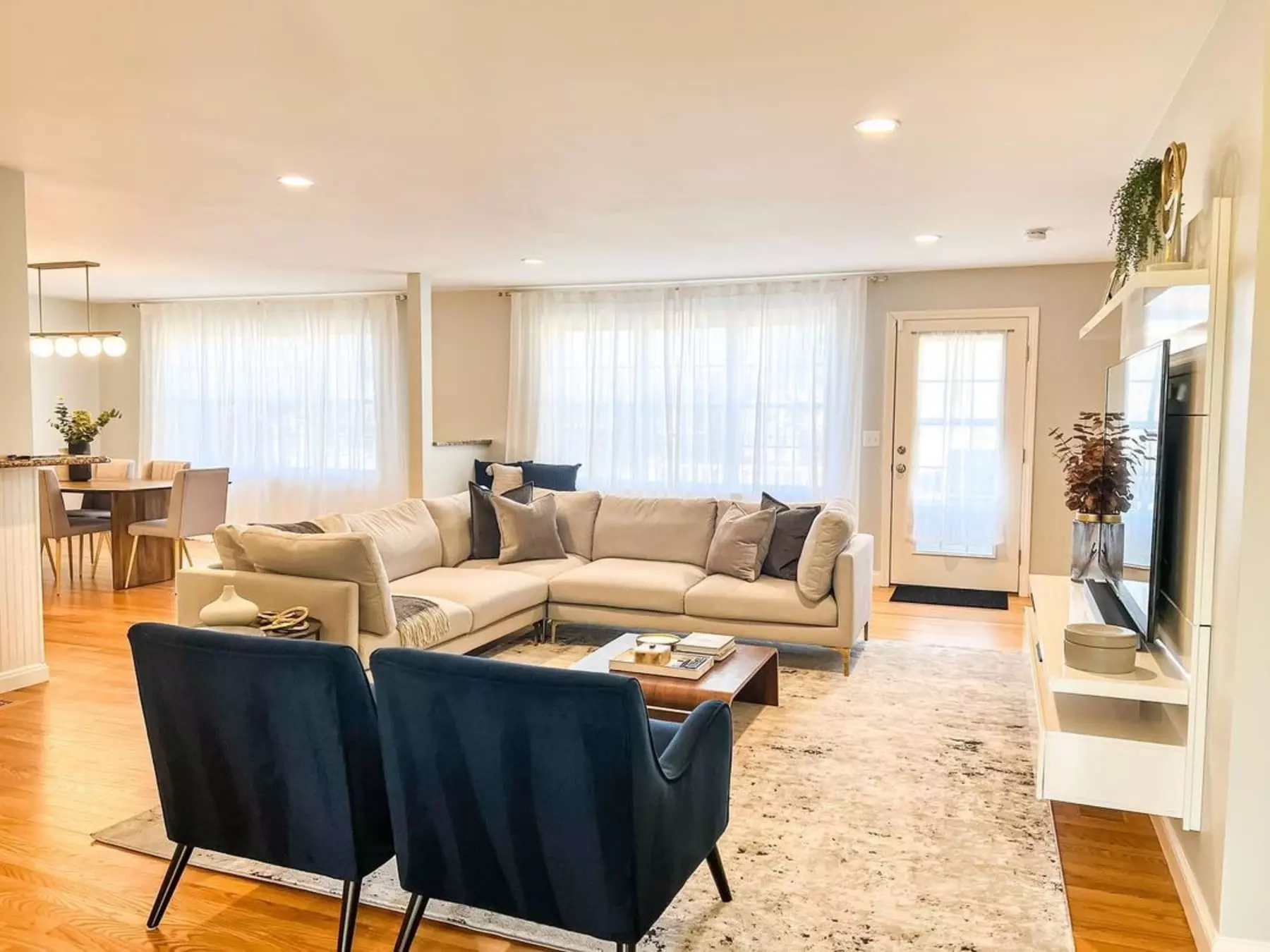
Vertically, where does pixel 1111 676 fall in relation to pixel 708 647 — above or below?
above

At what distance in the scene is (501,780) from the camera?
197 cm

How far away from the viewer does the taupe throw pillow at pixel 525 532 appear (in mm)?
5477

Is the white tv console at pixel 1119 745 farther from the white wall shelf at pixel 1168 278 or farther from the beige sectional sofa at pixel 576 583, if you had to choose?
the beige sectional sofa at pixel 576 583

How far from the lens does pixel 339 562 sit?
3.81 m

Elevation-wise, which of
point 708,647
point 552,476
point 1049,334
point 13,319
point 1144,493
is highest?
point 1049,334

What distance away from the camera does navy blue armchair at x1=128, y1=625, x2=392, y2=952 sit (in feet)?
7.04

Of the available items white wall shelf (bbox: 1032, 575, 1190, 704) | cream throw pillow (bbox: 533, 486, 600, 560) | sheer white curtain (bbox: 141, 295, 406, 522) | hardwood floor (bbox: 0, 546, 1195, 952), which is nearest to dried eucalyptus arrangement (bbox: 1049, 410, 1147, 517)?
white wall shelf (bbox: 1032, 575, 1190, 704)

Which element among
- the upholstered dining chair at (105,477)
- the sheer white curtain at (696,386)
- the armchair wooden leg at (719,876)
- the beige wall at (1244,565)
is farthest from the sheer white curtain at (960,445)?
the upholstered dining chair at (105,477)

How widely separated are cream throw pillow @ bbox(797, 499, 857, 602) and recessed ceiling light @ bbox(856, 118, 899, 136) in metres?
1.89

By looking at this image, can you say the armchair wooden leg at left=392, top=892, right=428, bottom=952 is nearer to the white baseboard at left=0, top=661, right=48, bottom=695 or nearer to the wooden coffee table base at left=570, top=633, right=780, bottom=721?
the wooden coffee table base at left=570, top=633, right=780, bottom=721

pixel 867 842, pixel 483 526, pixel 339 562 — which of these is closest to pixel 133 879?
pixel 339 562

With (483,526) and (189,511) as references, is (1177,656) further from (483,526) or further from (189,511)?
(189,511)

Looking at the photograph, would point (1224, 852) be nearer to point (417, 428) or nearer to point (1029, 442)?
point (1029, 442)

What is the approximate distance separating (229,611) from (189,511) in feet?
11.7
